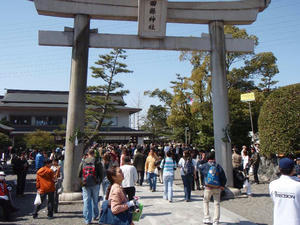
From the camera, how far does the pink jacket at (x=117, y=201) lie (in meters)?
3.83

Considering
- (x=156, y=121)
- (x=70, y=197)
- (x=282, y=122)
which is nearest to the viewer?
(x=70, y=197)

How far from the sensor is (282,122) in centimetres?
1134

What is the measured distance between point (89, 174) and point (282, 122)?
8.88m

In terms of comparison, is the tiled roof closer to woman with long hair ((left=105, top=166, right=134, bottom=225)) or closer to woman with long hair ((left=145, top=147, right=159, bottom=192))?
woman with long hair ((left=145, top=147, right=159, bottom=192))

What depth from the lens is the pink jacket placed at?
12.6 feet

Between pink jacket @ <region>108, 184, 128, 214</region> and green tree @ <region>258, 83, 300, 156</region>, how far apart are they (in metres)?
9.44

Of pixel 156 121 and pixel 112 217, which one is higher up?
pixel 156 121

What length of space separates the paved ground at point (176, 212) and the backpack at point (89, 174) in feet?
3.49

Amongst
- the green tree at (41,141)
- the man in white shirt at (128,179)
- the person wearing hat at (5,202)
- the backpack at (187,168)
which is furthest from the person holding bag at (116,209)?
the green tree at (41,141)

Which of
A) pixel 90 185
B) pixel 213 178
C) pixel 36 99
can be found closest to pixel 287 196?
pixel 213 178

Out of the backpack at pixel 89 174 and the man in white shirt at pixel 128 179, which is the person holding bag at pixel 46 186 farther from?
the man in white shirt at pixel 128 179

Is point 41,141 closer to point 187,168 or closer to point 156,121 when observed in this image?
point 187,168

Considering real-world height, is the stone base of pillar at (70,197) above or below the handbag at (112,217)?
below

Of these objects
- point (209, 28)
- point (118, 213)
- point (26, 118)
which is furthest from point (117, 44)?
point (26, 118)
